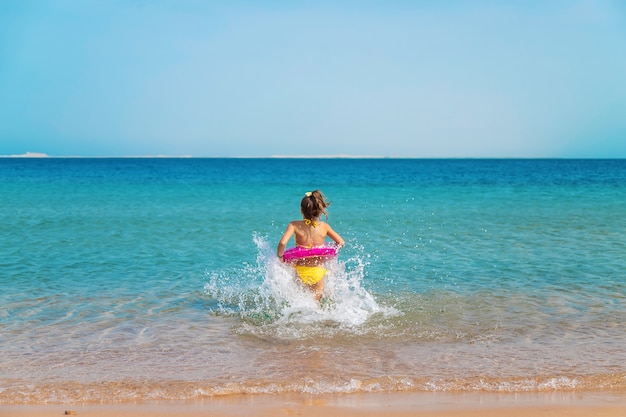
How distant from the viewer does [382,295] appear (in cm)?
978

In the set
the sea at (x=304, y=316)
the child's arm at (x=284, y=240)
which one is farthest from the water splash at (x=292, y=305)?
the child's arm at (x=284, y=240)

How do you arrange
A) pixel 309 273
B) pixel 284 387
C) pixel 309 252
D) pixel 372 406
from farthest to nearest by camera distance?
pixel 309 273, pixel 309 252, pixel 284 387, pixel 372 406

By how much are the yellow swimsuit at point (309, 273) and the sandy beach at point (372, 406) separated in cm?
319

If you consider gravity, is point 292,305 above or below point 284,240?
below

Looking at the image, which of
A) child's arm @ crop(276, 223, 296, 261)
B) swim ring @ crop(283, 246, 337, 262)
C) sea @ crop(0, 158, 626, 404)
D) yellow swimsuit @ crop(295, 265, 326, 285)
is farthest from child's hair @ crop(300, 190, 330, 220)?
sea @ crop(0, 158, 626, 404)

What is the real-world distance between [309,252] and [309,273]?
321 millimetres

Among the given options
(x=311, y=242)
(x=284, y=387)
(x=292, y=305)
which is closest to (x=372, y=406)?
(x=284, y=387)

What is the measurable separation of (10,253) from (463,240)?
1064cm

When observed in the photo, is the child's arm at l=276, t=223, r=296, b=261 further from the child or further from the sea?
the sea

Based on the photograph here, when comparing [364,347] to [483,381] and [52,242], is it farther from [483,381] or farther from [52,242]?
[52,242]

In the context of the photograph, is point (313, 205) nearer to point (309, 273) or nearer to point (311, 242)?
point (311, 242)

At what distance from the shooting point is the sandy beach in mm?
5113

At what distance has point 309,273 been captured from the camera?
28.4 ft

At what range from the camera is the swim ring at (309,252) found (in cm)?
855
